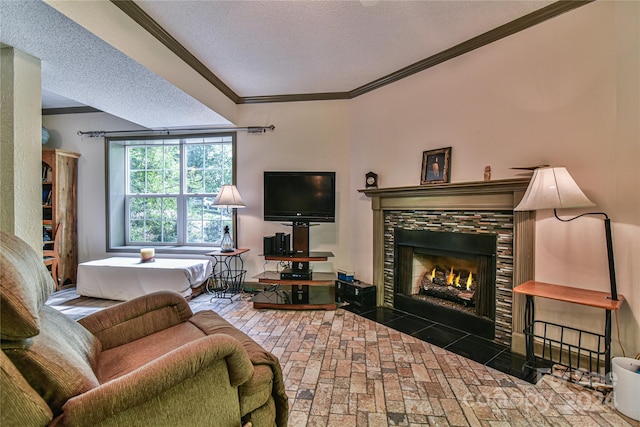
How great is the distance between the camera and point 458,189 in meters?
2.72

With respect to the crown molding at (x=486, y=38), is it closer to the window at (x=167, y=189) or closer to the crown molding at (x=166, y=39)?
the crown molding at (x=166, y=39)

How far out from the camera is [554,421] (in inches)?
64.0

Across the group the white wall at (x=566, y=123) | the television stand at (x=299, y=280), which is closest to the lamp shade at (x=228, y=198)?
the television stand at (x=299, y=280)

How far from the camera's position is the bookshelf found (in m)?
4.10

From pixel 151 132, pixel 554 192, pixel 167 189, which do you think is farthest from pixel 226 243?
pixel 554 192

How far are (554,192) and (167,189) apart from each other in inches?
182

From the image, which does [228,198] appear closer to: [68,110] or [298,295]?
[298,295]

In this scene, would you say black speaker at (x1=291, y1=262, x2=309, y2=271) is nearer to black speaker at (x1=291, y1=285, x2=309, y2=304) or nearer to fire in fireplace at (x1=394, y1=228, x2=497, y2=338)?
black speaker at (x1=291, y1=285, x2=309, y2=304)

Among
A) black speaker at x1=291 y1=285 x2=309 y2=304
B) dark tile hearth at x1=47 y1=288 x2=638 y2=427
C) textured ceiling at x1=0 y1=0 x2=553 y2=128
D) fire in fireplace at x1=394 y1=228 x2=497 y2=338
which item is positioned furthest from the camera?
black speaker at x1=291 y1=285 x2=309 y2=304

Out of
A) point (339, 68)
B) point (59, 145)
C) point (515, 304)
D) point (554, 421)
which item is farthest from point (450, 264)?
point (59, 145)

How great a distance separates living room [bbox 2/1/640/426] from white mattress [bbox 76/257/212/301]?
34.5 inches

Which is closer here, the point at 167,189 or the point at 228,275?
the point at 228,275

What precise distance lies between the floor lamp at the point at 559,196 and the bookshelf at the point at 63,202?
212 inches

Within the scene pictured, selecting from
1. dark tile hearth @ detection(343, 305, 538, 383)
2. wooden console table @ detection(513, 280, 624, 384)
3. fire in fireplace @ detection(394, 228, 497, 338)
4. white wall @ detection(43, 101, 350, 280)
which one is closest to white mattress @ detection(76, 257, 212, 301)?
white wall @ detection(43, 101, 350, 280)
